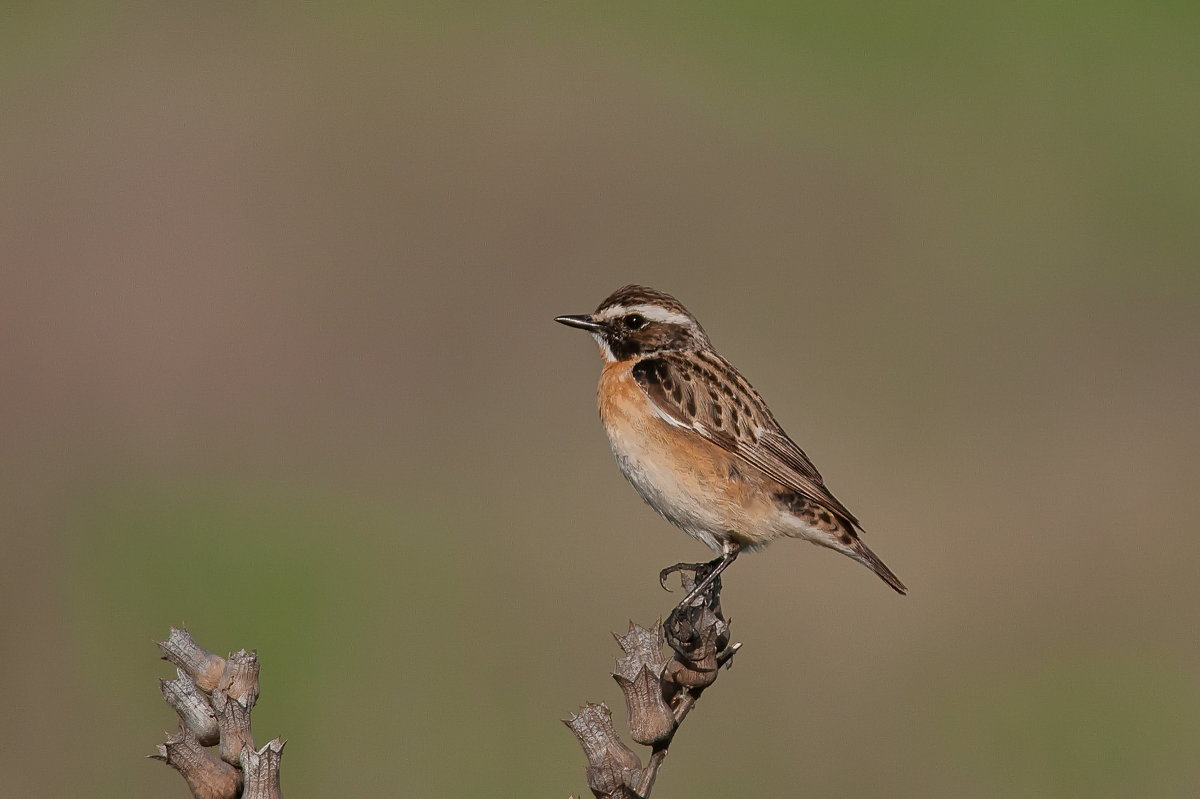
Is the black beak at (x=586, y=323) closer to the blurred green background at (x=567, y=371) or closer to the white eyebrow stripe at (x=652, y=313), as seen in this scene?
the white eyebrow stripe at (x=652, y=313)

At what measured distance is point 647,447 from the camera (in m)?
6.69

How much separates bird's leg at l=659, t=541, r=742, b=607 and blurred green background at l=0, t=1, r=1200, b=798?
325 centimetres

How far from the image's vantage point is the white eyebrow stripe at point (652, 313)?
7031mm

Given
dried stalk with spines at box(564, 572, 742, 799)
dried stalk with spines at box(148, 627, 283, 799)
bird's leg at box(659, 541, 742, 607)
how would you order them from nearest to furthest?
dried stalk with spines at box(148, 627, 283, 799), dried stalk with spines at box(564, 572, 742, 799), bird's leg at box(659, 541, 742, 607)

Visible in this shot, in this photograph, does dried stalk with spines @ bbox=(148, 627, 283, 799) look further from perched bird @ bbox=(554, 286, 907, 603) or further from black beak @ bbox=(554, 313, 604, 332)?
black beak @ bbox=(554, 313, 604, 332)

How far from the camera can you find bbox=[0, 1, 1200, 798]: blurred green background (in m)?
10.5

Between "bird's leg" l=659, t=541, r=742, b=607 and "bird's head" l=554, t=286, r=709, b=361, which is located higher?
"bird's head" l=554, t=286, r=709, b=361

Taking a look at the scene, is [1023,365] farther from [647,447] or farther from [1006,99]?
[647,447]

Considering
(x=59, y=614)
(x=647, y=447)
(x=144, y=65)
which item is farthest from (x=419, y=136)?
(x=647, y=447)

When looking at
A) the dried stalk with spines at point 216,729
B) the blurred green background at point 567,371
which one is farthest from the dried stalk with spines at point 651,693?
the blurred green background at point 567,371

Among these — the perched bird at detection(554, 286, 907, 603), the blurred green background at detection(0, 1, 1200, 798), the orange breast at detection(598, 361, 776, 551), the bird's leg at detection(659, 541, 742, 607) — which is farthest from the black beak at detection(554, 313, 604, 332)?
the blurred green background at detection(0, 1, 1200, 798)

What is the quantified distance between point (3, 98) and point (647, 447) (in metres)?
14.1

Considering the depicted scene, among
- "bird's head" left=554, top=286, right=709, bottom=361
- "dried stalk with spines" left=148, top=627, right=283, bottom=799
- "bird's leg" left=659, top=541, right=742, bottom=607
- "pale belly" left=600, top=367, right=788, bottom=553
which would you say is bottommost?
"dried stalk with spines" left=148, top=627, right=283, bottom=799

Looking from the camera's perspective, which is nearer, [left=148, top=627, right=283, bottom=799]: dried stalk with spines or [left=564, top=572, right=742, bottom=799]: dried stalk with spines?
[left=148, top=627, right=283, bottom=799]: dried stalk with spines
